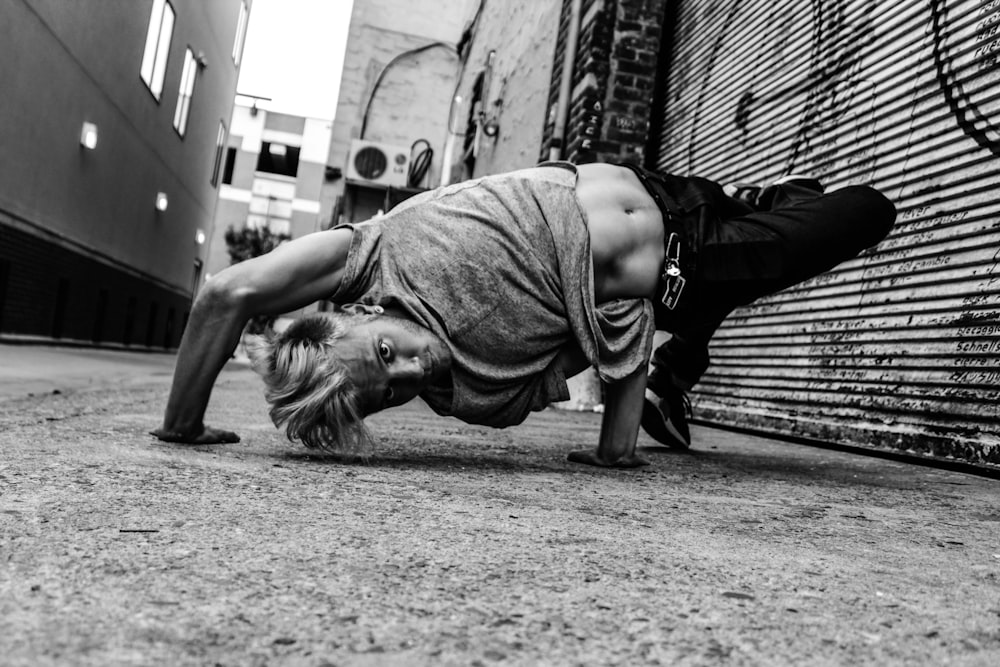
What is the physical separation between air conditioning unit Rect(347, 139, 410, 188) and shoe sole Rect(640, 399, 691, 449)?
9.87 meters

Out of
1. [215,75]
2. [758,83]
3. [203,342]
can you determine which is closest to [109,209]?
[215,75]

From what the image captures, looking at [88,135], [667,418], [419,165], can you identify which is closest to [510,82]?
[419,165]

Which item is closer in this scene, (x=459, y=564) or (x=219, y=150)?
(x=459, y=564)

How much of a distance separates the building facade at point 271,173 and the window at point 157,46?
784 inches

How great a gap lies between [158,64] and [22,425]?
1069 cm

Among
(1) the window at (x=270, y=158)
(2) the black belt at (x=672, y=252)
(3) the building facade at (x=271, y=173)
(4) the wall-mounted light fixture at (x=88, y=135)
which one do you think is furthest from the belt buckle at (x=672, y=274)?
(1) the window at (x=270, y=158)

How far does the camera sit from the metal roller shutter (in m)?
2.71

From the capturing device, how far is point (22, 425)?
2148 mm

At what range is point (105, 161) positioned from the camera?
9953 mm

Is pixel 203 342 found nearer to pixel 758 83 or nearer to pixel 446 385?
pixel 446 385

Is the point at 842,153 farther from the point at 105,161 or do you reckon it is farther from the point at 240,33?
the point at 240,33

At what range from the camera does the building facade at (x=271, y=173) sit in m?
31.5

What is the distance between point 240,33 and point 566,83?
13491 mm

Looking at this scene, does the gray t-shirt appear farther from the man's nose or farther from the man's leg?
the man's leg
